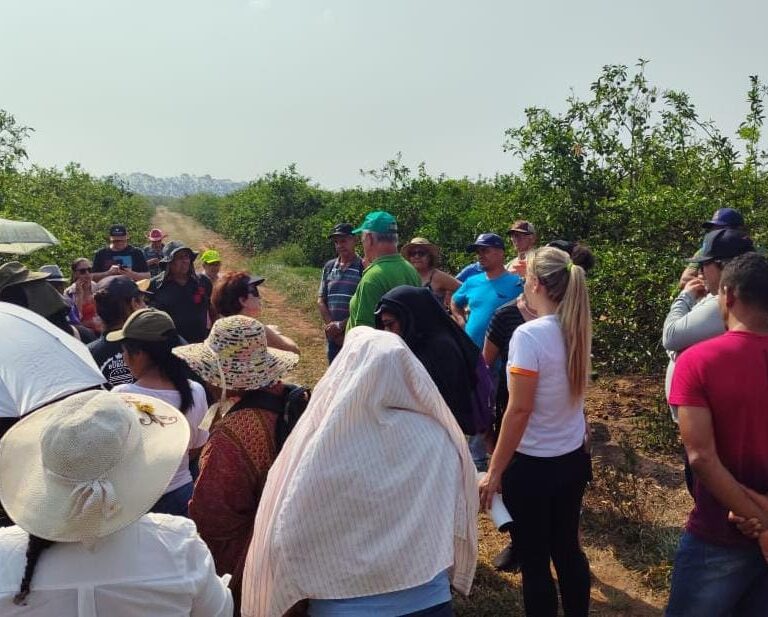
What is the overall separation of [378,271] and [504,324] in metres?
0.80

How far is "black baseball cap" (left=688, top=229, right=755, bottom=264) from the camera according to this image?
9.16 ft

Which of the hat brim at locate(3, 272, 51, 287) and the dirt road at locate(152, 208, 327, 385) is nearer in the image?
the hat brim at locate(3, 272, 51, 287)

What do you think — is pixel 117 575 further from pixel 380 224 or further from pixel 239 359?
A: pixel 380 224

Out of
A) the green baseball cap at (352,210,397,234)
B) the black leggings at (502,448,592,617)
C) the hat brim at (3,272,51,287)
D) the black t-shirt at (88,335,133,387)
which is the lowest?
the black leggings at (502,448,592,617)

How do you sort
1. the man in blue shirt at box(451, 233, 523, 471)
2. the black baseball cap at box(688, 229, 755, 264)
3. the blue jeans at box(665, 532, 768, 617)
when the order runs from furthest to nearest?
the man in blue shirt at box(451, 233, 523, 471)
the black baseball cap at box(688, 229, 755, 264)
the blue jeans at box(665, 532, 768, 617)

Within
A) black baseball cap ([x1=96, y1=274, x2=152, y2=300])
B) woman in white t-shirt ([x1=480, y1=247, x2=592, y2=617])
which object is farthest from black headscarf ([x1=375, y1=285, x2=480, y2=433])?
black baseball cap ([x1=96, y1=274, x2=152, y2=300])

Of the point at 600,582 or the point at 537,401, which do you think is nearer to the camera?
the point at 537,401

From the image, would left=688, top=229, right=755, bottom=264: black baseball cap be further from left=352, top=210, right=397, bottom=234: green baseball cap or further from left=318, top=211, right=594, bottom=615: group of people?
left=352, top=210, right=397, bottom=234: green baseball cap

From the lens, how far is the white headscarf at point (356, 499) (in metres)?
1.69

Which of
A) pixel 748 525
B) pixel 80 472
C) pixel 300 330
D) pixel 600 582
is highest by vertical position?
pixel 80 472

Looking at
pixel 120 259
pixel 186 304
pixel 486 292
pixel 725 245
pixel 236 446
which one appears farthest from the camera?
pixel 120 259

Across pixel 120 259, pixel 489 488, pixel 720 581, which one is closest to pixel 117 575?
pixel 489 488

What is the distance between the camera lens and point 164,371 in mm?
2689

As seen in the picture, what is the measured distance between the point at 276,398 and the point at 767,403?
1521mm
